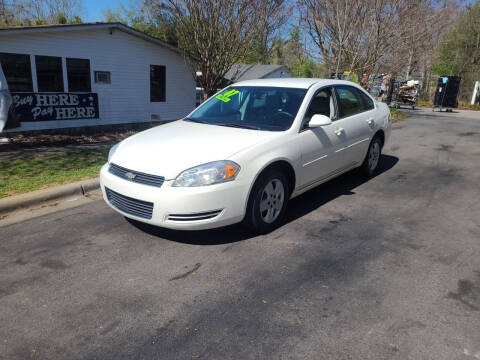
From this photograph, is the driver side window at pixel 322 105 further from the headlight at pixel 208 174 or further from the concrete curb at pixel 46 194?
the concrete curb at pixel 46 194

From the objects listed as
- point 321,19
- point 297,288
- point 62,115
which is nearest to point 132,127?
point 62,115

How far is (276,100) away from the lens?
494 centimetres

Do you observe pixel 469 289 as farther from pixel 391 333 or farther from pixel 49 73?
pixel 49 73

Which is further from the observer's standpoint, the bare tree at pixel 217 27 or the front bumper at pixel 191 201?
the bare tree at pixel 217 27

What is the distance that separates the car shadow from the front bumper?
1.25 ft

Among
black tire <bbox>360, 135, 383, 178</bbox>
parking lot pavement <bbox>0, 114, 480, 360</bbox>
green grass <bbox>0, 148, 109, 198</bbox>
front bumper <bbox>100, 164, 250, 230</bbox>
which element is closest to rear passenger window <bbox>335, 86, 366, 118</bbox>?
black tire <bbox>360, 135, 383, 178</bbox>

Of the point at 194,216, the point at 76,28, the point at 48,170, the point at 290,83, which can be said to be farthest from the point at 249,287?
the point at 76,28

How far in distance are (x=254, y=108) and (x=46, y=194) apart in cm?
307

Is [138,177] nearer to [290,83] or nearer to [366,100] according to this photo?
[290,83]

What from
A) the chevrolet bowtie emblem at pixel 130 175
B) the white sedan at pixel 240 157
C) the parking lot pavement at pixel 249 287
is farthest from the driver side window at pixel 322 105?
the chevrolet bowtie emblem at pixel 130 175

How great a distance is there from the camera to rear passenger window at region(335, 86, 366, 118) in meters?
5.49

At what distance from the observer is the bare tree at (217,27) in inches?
493

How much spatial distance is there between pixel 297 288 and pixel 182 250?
1260 millimetres

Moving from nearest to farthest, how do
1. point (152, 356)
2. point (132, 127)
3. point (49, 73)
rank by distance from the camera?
point (152, 356), point (49, 73), point (132, 127)
